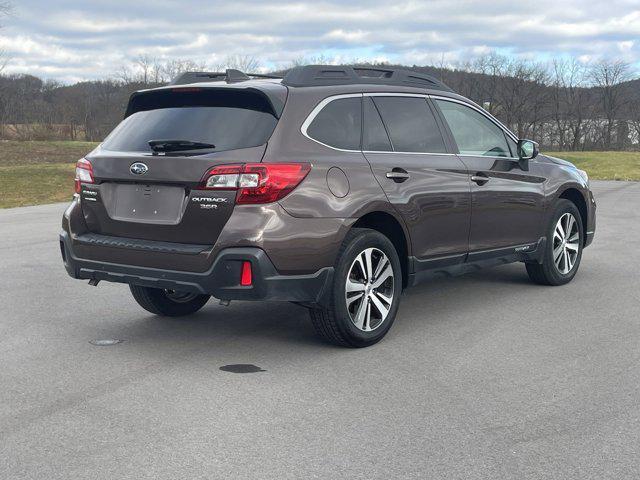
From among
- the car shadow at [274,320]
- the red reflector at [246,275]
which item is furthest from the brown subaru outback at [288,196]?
the car shadow at [274,320]

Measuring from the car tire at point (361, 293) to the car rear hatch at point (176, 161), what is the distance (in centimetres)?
86

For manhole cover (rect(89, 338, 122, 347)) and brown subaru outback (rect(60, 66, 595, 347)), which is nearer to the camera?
brown subaru outback (rect(60, 66, 595, 347))

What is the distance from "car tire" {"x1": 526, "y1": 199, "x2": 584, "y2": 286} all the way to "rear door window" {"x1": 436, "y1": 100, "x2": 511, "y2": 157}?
0.94m

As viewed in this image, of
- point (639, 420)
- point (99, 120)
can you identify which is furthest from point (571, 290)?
point (99, 120)

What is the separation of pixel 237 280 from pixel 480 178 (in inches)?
101

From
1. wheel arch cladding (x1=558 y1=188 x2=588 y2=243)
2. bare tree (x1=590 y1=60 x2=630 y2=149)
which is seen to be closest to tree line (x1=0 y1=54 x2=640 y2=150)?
bare tree (x1=590 y1=60 x2=630 y2=149)

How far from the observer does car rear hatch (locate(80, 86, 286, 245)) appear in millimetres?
4785

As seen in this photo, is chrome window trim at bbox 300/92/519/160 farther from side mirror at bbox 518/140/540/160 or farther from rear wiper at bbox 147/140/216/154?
rear wiper at bbox 147/140/216/154

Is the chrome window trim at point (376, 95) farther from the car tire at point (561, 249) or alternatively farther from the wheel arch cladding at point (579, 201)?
the wheel arch cladding at point (579, 201)

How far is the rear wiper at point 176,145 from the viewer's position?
4.92 m

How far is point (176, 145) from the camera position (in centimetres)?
498

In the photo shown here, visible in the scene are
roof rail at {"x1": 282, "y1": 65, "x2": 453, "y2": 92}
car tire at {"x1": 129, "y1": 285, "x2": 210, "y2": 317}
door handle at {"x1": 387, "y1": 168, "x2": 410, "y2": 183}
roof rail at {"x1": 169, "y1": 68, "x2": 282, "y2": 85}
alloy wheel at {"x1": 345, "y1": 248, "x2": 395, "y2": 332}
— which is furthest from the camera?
car tire at {"x1": 129, "y1": 285, "x2": 210, "y2": 317}

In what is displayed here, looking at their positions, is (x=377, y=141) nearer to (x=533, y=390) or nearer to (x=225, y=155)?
(x=225, y=155)

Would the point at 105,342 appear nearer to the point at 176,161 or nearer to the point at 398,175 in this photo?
the point at 176,161
